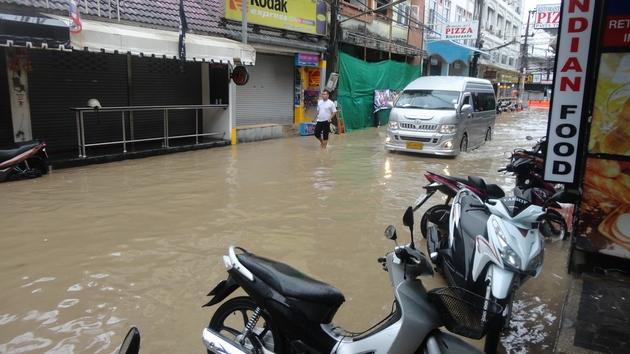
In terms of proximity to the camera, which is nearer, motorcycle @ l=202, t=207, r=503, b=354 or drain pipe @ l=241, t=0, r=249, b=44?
motorcycle @ l=202, t=207, r=503, b=354

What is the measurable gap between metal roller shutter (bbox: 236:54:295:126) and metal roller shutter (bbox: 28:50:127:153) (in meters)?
4.05

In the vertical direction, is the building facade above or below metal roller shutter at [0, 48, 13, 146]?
above

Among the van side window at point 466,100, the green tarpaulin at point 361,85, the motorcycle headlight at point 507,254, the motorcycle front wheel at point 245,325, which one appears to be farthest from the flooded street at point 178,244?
the green tarpaulin at point 361,85

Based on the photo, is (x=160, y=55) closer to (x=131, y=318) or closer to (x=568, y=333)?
(x=131, y=318)

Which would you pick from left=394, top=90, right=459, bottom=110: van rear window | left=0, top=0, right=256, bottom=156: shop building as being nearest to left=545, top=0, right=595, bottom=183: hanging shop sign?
left=0, top=0, right=256, bottom=156: shop building

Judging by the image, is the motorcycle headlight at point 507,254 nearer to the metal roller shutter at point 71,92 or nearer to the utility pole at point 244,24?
the metal roller shutter at point 71,92

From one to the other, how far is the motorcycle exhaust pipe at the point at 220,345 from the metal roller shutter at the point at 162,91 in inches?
403

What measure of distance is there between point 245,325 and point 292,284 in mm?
557

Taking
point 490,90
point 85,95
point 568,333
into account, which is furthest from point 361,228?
point 490,90

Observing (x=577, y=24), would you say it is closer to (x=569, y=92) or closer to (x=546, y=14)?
(x=569, y=92)

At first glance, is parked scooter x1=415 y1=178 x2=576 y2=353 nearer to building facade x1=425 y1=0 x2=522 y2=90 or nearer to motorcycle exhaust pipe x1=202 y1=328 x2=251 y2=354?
motorcycle exhaust pipe x1=202 y1=328 x2=251 y2=354

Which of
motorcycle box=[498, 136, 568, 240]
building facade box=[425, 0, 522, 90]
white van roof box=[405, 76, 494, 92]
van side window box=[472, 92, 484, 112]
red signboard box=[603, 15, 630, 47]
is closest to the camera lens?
red signboard box=[603, 15, 630, 47]

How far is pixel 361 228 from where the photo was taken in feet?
21.2

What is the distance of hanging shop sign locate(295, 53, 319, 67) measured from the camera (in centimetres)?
1620
